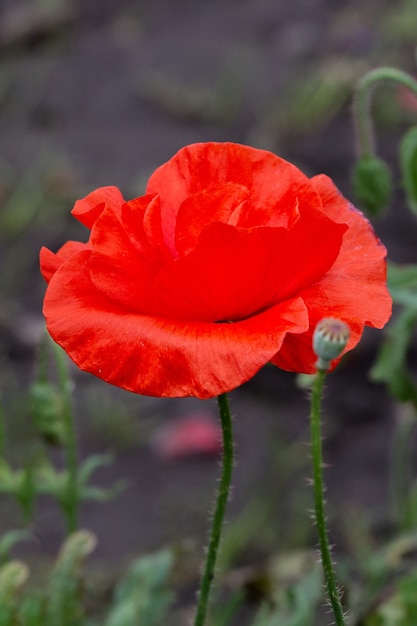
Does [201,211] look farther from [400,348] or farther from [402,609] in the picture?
[402,609]

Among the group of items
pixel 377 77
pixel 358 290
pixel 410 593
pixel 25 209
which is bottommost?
pixel 410 593

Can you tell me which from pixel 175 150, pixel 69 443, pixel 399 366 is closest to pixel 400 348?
pixel 399 366

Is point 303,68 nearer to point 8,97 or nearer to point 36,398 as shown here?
point 8,97

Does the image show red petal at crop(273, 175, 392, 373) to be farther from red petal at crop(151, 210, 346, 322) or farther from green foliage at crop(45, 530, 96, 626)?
green foliage at crop(45, 530, 96, 626)

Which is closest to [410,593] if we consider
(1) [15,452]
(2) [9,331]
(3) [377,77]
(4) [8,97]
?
(3) [377,77]

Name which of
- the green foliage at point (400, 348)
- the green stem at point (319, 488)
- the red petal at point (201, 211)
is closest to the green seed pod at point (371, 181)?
the green foliage at point (400, 348)

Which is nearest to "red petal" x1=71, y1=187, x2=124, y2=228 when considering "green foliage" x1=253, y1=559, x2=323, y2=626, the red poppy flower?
the red poppy flower
